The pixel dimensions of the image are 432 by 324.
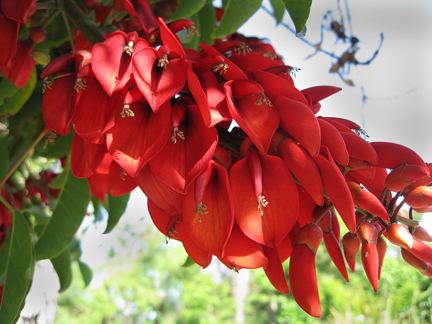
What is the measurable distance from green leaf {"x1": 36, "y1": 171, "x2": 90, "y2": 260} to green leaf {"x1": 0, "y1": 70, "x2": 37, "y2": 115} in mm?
130

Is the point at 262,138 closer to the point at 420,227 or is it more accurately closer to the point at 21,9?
the point at 420,227

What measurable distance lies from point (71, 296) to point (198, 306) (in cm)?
130

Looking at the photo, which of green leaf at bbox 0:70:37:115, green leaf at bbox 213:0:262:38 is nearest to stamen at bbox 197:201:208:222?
green leaf at bbox 213:0:262:38

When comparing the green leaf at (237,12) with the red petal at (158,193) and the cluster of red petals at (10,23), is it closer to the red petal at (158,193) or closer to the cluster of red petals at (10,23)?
the cluster of red petals at (10,23)

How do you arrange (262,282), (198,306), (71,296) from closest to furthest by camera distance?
(262,282)
(198,306)
(71,296)

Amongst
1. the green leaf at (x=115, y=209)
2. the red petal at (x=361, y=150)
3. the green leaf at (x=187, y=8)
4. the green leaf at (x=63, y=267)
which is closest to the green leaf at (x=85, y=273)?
the green leaf at (x=63, y=267)

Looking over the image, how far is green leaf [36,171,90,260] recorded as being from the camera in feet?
2.86

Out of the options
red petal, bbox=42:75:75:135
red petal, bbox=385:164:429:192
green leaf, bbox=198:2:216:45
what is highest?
red petal, bbox=385:164:429:192

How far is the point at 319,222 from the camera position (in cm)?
54

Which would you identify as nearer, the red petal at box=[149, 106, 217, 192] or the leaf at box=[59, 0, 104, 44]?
the red petal at box=[149, 106, 217, 192]

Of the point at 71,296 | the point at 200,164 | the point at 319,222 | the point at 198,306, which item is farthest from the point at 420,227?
the point at 71,296

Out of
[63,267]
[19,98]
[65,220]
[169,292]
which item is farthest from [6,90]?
[169,292]

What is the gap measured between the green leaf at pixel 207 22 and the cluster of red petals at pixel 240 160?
0.48 metres

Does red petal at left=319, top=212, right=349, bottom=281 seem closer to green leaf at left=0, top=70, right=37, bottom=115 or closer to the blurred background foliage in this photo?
green leaf at left=0, top=70, right=37, bottom=115
